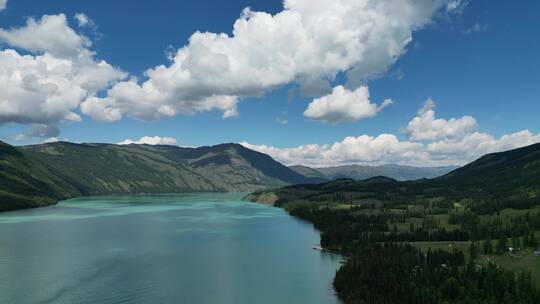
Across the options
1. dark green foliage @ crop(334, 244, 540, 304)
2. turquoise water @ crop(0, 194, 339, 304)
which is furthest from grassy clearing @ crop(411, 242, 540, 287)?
turquoise water @ crop(0, 194, 339, 304)

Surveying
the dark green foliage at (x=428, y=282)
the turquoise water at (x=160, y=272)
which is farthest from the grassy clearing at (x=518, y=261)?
the turquoise water at (x=160, y=272)

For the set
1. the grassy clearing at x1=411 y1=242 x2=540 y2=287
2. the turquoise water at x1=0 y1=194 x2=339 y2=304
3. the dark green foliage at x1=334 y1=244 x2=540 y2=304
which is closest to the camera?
the dark green foliage at x1=334 y1=244 x2=540 y2=304

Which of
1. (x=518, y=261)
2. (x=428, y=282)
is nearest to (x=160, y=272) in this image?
(x=428, y=282)

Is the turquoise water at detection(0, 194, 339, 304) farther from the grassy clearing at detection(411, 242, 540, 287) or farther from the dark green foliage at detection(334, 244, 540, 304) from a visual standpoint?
the grassy clearing at detection(411, 242, 540, 287)

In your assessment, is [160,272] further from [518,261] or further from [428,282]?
[518,261]

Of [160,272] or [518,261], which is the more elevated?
[518,261]

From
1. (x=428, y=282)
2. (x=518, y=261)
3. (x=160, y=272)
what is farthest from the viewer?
(x=518, y=261)

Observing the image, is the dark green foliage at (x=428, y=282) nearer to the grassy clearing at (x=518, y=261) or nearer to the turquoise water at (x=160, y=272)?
the turquoise water at (x=160, y=272)

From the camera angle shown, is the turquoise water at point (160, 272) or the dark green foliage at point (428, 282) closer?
the dark green foliage at point (428, 282)

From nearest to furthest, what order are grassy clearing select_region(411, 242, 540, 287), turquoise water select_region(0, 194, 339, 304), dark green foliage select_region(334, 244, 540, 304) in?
dark green foliage select_region(334, 244, 540, 304) → turquoise water select_region(0, 194, 339, 304) → grassy clearing select_region(411, 242, 540, 287)

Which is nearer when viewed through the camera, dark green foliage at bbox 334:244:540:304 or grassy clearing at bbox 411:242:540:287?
dark green foliage at bbox 334:244:540:304

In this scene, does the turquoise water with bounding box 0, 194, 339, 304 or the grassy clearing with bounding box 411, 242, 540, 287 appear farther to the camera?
the grassy clearing with bounding box 411, 242, 540, 287
